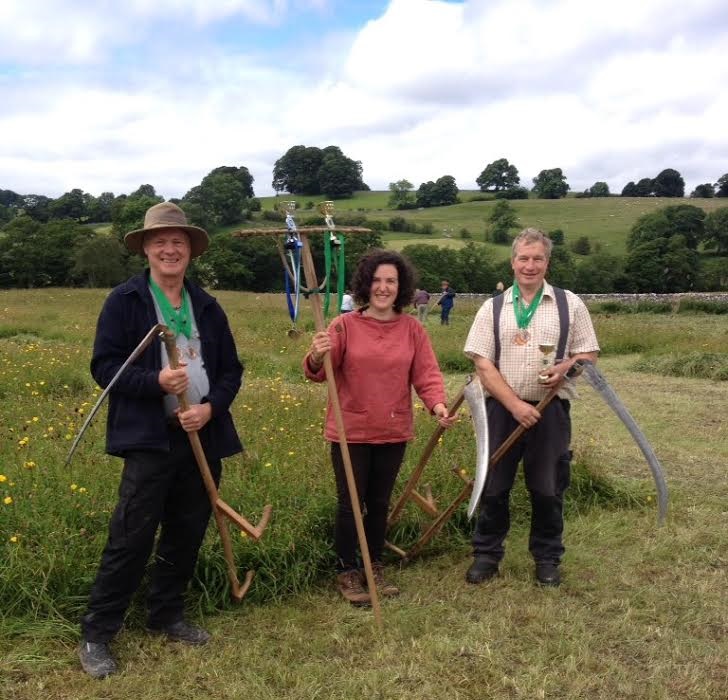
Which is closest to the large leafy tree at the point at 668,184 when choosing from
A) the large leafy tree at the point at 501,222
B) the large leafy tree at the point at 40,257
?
the large leafy tree at the point at 501,222

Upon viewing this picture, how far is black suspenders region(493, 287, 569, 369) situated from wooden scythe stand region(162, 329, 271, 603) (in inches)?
61.3

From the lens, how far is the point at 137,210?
214ft

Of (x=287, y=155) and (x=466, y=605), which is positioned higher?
(x=287, y=155)

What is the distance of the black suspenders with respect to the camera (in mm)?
3814

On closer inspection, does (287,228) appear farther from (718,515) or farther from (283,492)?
(718,515)

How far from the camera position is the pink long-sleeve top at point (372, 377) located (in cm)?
373

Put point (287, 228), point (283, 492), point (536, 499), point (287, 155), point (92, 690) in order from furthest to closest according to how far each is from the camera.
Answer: point (287, 155) → point (283, 492) → point (536, 499) → point (287, 228) → point (92, 690)

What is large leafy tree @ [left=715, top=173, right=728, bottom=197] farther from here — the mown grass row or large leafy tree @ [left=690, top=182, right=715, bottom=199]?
the mown grass row

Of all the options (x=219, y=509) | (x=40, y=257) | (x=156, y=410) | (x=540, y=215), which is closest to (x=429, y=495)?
(x=219, y=509)

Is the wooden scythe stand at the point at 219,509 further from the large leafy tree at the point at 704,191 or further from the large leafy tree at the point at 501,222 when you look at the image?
the large leafy tree at the point at 704,191

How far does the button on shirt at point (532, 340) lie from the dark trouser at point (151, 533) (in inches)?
64.9

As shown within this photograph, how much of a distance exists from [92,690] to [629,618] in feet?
8.84

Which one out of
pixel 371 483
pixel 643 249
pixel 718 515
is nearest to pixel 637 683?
pixel 371 483

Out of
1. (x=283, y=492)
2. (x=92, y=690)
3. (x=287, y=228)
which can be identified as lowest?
(x=92, y=690)
